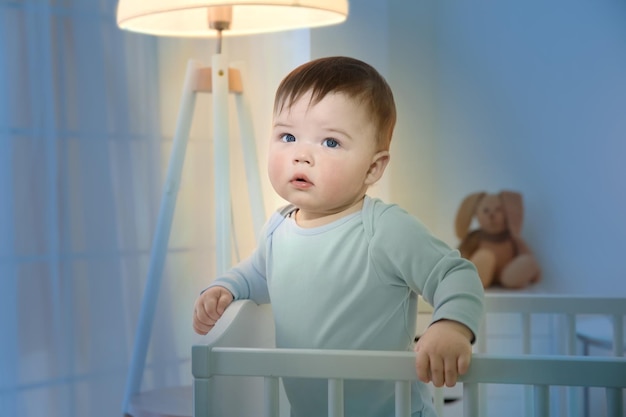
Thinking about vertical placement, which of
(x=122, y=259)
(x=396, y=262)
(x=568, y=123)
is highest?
(x=568, y=123)

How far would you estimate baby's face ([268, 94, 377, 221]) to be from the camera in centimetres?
99

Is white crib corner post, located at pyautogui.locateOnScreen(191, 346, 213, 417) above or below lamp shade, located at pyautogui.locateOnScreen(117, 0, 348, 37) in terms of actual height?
below

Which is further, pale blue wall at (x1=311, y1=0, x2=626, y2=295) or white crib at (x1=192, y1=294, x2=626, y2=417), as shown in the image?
pale blue wall at (x1=311, y1=0, x2=626, y2=295)

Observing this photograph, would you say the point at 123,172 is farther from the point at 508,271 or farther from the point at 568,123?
the point at 568,123

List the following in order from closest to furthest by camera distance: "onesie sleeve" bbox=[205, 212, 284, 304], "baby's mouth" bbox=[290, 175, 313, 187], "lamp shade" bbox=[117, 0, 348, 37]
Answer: "baby's mouth" bbox=[290, 175, 313, 187] < "onesie sleeve" bbox=[205, 212, 284, 304] < "lamp shade" bbox=[117, 0, 348, 37]

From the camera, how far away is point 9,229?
1541 millimetres

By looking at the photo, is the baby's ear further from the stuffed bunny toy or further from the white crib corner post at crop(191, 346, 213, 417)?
the stuffed bunny toy

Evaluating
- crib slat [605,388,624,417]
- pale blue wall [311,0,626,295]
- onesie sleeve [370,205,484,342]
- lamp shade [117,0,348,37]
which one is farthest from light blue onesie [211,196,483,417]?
pale blue wall [311,0,626,295]

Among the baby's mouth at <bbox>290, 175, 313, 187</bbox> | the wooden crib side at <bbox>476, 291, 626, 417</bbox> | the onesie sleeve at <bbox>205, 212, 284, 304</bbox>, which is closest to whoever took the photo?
the baby's mouth at <bbox>290, 175, 313, 187</bbox>

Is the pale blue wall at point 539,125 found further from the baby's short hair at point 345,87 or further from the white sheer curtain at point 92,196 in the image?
the baby's short hair at point 345,87

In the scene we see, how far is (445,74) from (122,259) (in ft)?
2.75

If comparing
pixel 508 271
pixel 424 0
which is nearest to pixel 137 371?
pixel 508 271

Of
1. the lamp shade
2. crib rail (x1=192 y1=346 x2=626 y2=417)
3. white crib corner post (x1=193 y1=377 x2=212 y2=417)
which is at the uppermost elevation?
the lamp shade

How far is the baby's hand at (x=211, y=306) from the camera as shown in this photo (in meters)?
1.07
